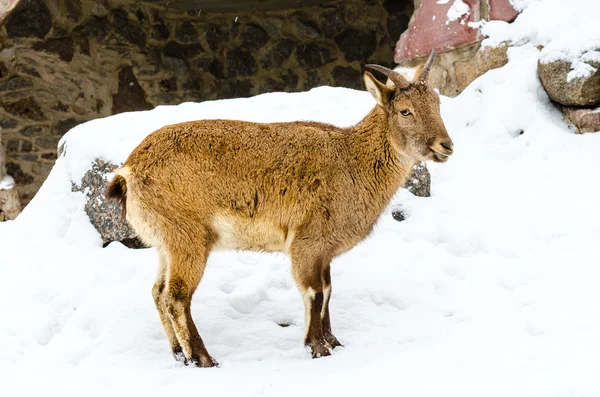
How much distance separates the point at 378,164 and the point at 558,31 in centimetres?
310

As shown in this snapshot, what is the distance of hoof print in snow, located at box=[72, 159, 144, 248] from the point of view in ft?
17.1

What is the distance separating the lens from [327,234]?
13.5 feet

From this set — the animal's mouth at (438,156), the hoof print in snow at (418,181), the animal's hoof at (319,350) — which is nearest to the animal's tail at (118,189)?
the animal's hoof at (319,350)

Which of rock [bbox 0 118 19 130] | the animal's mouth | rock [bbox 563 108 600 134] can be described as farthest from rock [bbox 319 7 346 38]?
the animal's mouth

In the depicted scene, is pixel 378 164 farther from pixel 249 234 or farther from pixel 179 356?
pixel 179 356

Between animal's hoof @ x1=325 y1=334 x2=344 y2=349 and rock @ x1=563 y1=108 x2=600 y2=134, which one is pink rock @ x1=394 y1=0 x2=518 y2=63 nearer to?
rock @ x1=563 y1=108 x2=600 y2=134

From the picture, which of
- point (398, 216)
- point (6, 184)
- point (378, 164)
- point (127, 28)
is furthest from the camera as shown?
point (127, 28)

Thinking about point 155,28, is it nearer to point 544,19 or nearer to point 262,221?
point 544,19

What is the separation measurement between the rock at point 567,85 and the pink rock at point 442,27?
2.87 ft

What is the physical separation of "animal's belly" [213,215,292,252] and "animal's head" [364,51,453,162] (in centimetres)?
87

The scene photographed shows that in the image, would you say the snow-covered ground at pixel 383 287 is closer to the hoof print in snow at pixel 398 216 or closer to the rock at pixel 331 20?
the hoof print in snow at pixel 398 216

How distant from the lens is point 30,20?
359 inches

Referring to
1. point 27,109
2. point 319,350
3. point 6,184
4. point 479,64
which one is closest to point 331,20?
point 479,64

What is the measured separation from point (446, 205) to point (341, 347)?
1.98 meters
